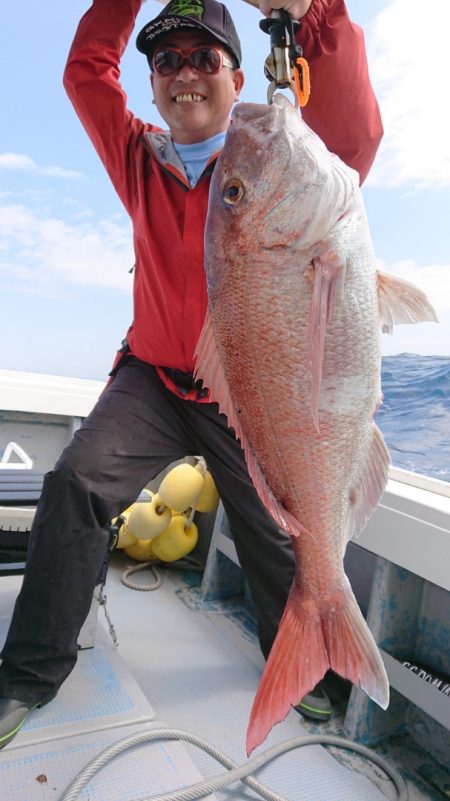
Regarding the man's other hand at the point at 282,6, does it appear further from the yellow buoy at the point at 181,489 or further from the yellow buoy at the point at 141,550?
the yellow buoy at the point at 141,550

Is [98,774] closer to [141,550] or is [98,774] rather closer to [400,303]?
[400,303]

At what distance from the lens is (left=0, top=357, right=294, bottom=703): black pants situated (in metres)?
2.28

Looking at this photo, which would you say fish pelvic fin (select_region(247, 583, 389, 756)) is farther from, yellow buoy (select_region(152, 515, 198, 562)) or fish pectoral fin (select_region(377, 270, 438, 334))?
yellow buoy (select_region(152, 515, 198, 562))

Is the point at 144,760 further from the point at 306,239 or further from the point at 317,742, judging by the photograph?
the point at 306,239

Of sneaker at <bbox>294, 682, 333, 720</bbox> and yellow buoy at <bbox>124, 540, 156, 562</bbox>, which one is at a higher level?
yellow buoy at <bbox>124, 540, 156, 562</bbox>

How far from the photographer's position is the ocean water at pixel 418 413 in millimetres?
4827

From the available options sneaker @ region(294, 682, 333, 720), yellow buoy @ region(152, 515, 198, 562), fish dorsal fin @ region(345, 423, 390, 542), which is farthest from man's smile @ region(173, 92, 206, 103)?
yellow buoy @ region(152, 515, 198, 562)

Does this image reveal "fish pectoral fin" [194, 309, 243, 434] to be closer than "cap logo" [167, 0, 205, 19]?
Yes

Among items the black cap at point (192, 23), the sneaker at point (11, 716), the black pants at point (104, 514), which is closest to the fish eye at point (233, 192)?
the black cap at point (192, 23)

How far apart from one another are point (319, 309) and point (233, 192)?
405 mm

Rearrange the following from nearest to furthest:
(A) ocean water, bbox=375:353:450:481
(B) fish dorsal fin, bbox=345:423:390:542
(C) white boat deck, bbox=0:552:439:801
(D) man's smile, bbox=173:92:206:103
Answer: (B) fish dorsal fin, bbox=345:423:390:542 < (C) white boat deck, bbox=0:552:439:801 < (D) man's smile, bbox=173:92:206:103 < (A) ocean water, bbox=375:353:450:481

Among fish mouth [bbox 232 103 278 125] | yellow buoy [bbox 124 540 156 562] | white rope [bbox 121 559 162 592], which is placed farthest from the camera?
yellow buoy [bbox 124 540 156 562]

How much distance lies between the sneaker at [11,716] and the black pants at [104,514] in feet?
0.09

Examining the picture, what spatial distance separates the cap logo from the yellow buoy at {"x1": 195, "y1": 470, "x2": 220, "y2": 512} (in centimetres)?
272
